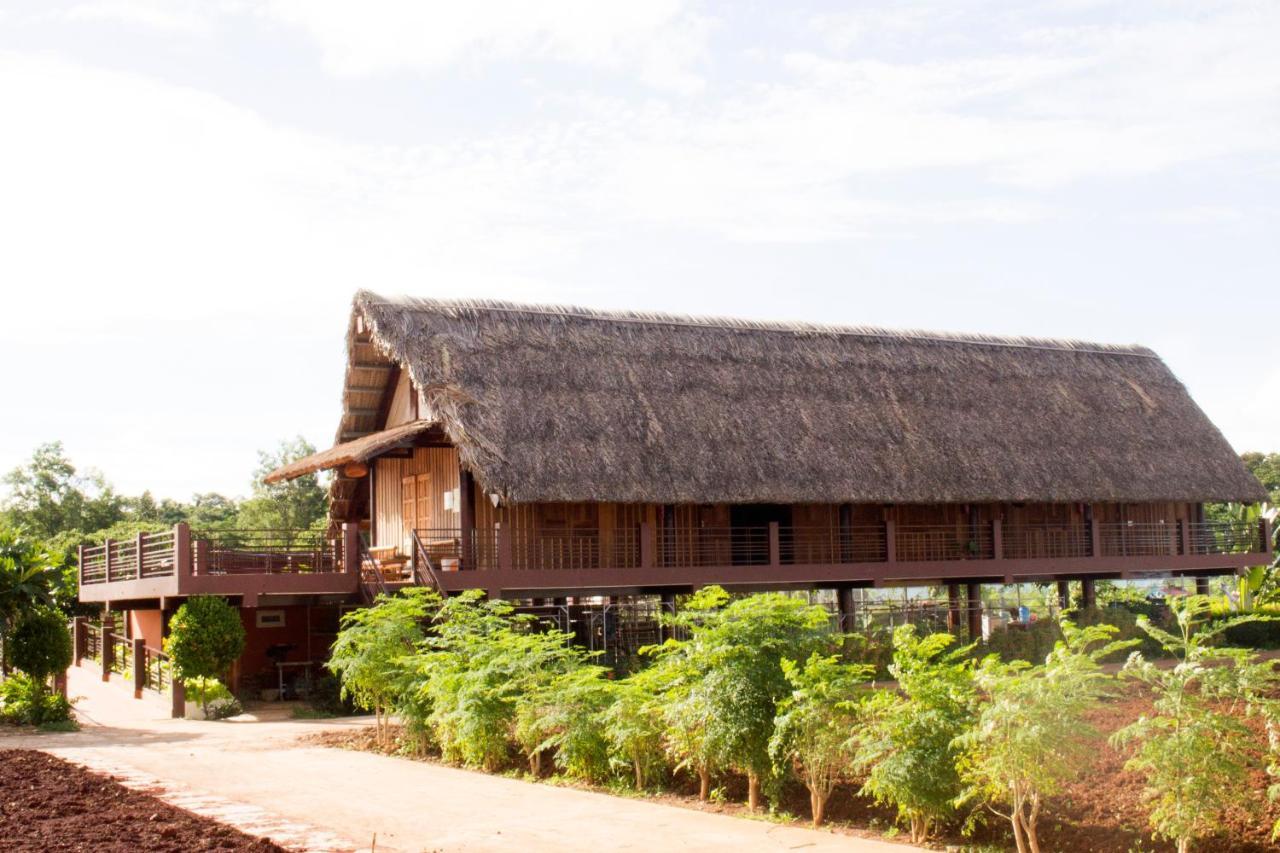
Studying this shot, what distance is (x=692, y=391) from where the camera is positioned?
2505cm

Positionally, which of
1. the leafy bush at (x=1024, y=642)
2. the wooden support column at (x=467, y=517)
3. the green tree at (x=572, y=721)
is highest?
the wooden support column at (x=467, y=517)

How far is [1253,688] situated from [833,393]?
1872 centimetres

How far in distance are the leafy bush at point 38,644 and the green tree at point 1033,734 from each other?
47.9 ft

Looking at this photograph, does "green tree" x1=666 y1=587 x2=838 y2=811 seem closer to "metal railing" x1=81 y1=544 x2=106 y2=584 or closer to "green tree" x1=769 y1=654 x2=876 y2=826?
"green tree" x1=769 y1=654 x2=876 y2=826

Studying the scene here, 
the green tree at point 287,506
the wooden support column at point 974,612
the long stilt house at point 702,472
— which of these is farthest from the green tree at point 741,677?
the green tree at point 287,506

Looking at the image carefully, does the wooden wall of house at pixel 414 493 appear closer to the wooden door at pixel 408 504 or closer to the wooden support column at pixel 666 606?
the wooden door at pixel 408 504

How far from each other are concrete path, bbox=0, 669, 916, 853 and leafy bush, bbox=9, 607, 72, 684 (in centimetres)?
234

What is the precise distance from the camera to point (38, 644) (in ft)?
61.8

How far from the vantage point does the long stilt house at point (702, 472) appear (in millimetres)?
22141

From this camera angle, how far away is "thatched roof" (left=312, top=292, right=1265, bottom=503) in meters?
22.7

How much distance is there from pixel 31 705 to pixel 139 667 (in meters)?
4.39

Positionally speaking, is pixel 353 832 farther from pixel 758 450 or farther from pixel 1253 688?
pixel 758 450

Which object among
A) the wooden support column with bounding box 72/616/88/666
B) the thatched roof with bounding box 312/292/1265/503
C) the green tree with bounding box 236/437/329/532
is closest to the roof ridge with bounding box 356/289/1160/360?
the thatched roof with bounding box 312/292/1265/503

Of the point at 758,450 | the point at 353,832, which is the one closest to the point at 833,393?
the point at 758,450
